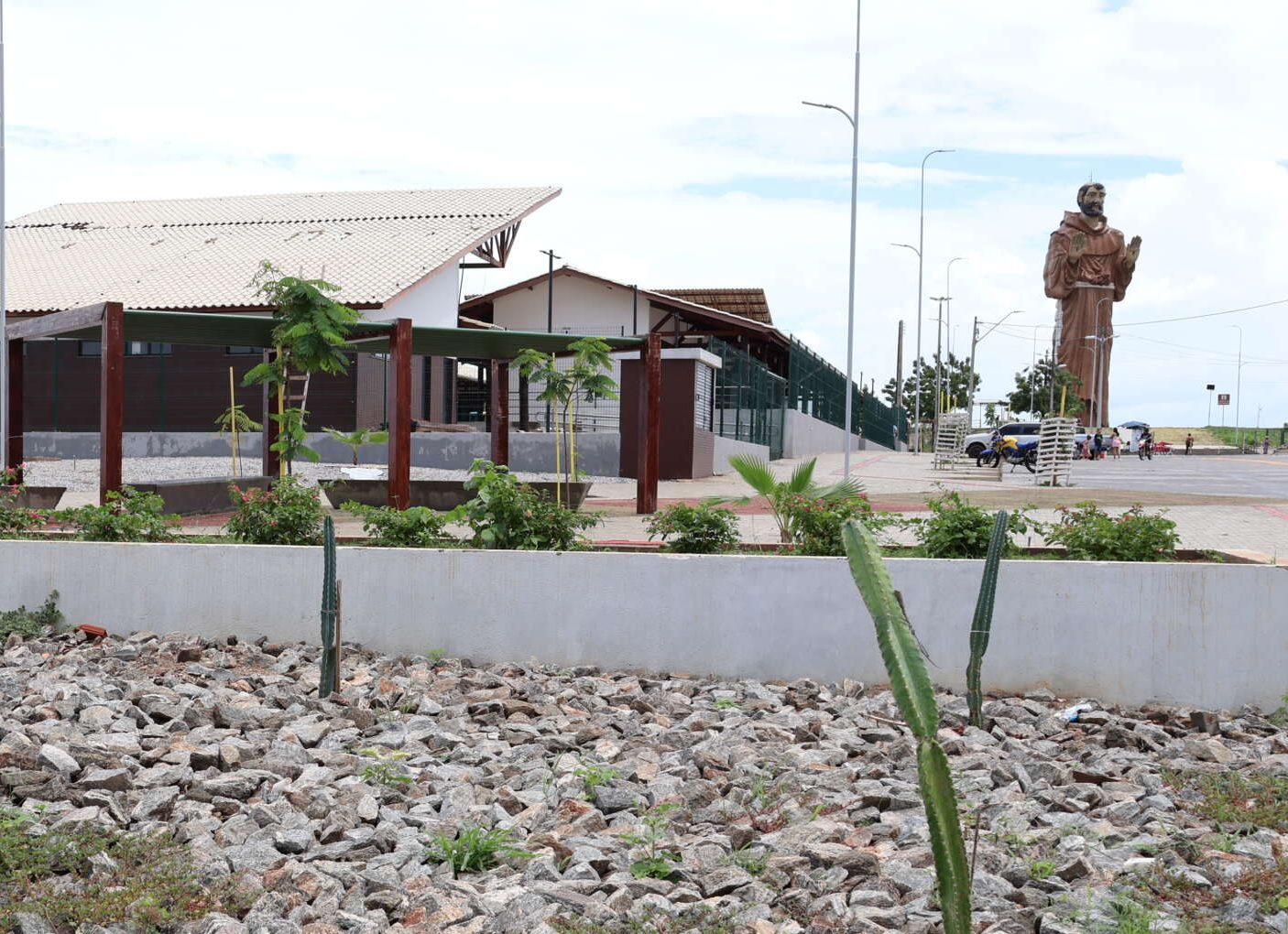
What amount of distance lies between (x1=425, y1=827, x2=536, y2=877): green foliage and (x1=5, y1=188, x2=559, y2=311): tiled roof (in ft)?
75.8

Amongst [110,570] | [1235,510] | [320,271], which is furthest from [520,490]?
[320,271]

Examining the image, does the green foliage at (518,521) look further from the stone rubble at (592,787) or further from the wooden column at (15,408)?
the wooden column at (15,408)

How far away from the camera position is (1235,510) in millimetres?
18562

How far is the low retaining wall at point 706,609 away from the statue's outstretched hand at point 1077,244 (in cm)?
6040

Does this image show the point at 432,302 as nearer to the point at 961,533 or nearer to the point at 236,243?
the point at 236,243

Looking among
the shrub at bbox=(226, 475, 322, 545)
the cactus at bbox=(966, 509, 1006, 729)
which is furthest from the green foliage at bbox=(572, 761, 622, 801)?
the shrub at bbox=(226, 475, 322, 545)

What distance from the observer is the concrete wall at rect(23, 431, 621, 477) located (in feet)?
83.3

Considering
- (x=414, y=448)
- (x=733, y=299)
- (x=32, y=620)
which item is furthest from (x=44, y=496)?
(x=733, y=299)

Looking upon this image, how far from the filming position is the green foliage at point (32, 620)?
954 cm

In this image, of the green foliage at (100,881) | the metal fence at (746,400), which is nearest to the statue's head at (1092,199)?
the metal fence at (746,400)

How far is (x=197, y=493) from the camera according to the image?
16203 millimetres

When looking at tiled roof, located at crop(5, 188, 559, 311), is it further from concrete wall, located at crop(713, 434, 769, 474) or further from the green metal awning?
the green metal awning

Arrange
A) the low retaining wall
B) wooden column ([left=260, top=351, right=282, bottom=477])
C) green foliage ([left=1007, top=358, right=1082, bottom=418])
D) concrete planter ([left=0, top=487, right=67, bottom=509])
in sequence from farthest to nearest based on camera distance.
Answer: green foliage ([left=1007, top=358, right=1082, bottom=418]) → wooden column ([left=260, top=351, right=282, bottom=477]) → concrete planter ([left=0, top=487, right=67, bottom=509]) → the low retaining wall

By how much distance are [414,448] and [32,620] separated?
16.5 meters
